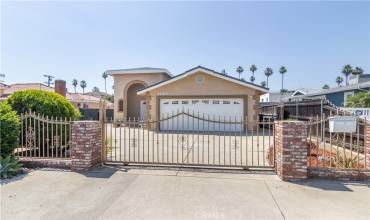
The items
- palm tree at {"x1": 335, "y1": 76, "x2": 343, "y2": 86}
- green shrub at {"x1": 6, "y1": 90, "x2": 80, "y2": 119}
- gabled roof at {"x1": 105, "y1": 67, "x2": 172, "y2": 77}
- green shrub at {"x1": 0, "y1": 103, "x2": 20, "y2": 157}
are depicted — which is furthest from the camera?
palm tree at {"x1": 335, "y1": 76, "x2": 343, "y2": 86}

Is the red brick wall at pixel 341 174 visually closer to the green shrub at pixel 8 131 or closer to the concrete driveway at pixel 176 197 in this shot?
the concrete driveway at pixel 176 197

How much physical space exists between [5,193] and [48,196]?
37.8 inches

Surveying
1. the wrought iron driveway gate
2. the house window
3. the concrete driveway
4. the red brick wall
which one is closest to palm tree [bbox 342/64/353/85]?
the wrought iron driveway gate

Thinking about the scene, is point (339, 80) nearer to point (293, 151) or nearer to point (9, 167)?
point (293, 151)

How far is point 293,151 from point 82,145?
17.1 ft

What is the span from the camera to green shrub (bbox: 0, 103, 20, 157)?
594cm

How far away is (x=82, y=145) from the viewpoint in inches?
237

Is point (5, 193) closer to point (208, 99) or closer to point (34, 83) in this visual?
point (208, 99)

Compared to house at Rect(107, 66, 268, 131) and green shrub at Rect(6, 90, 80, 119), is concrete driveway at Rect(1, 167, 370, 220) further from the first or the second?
house at Rect(107, 66, 268, 131)

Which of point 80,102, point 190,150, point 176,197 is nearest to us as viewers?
point 176,197

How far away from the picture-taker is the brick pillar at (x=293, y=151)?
5195 mm

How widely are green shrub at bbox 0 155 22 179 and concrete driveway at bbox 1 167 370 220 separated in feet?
1.08

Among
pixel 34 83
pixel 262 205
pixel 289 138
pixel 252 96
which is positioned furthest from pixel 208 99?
pixel 34 83

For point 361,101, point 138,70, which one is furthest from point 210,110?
point 361,101
